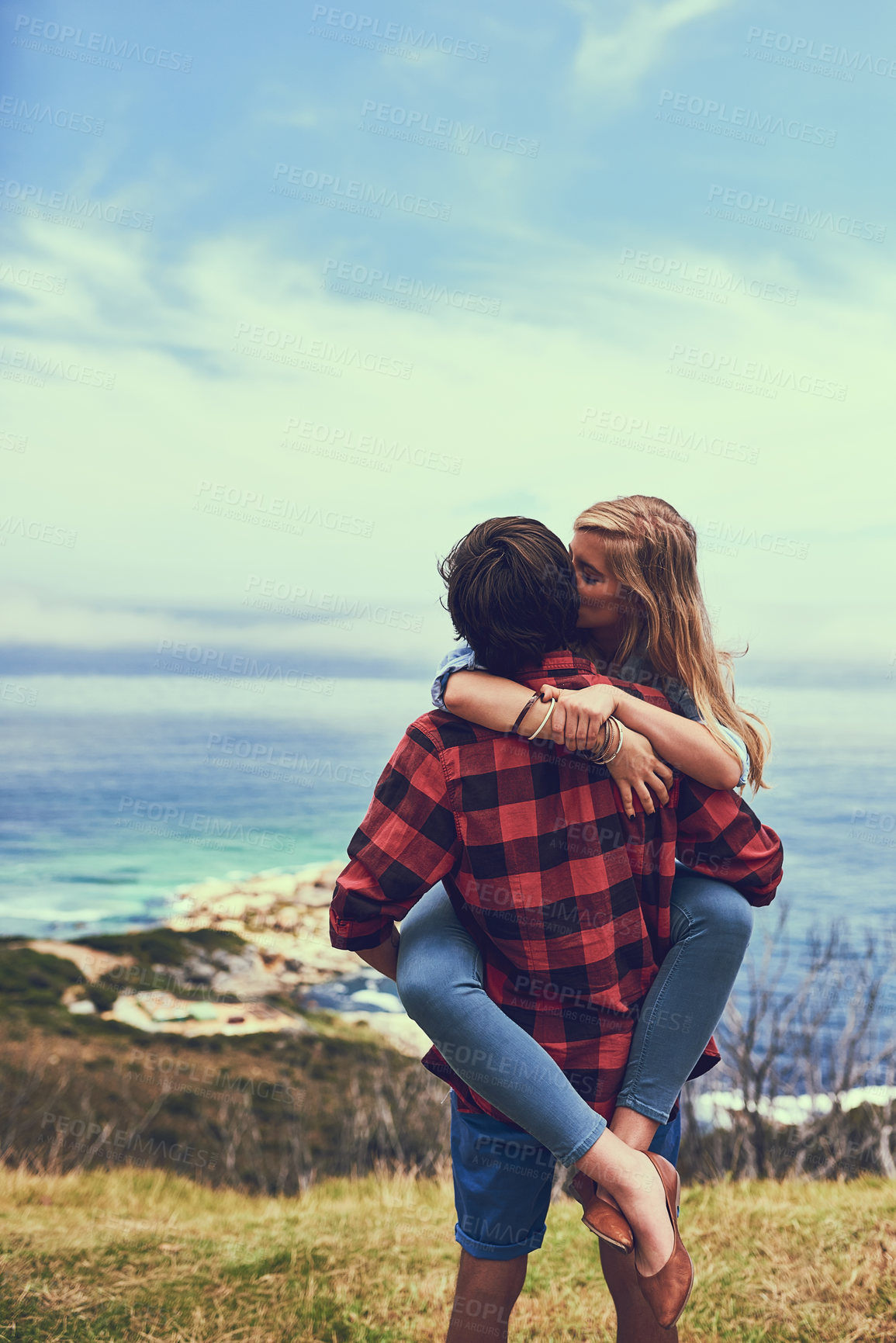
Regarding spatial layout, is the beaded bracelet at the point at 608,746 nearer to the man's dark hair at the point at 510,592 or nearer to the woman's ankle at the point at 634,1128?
the man's dark hair at the point at 510,592

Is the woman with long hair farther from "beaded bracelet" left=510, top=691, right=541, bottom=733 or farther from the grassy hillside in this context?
the grassy hillside

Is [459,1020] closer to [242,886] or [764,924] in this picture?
[764,924]

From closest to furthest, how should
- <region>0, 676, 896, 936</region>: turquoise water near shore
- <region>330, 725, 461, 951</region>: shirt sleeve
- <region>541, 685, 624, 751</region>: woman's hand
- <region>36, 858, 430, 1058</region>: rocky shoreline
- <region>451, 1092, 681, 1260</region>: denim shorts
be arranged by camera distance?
1. <region>541, 685, 624, 751</region>: woman's hand
2. <region>330, 725, 461, 951</region>: shirt sleeve
3. <region>451, 1092, 681, 1260</region>: denim shorts
4. <region>36, 858, 430, 1058</region>: rocky shoreline
5. <region>0, 676, 896, 936</region>: turquoise water near shore

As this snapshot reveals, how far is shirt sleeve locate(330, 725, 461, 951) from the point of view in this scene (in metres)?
1.49

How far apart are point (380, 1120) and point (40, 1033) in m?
2.43

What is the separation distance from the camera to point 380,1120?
4602mm

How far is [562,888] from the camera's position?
1479 millimetres

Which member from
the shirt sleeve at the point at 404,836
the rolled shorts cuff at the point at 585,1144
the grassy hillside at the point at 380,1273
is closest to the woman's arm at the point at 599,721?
the shirt sleeve at the point at 404,836

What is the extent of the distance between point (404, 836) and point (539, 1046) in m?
0.38

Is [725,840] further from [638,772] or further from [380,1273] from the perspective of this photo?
[380,1273]

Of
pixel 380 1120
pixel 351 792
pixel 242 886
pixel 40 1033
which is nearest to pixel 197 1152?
pixel 380 1120

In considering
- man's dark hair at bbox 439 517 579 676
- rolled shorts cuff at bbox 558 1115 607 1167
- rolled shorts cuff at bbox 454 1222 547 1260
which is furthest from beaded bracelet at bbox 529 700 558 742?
rolled shorts cuff at bbox 454 1222 547 1260

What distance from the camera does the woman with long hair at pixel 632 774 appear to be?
1.45m

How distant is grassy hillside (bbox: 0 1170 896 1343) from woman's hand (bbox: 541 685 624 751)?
1.83 meters
